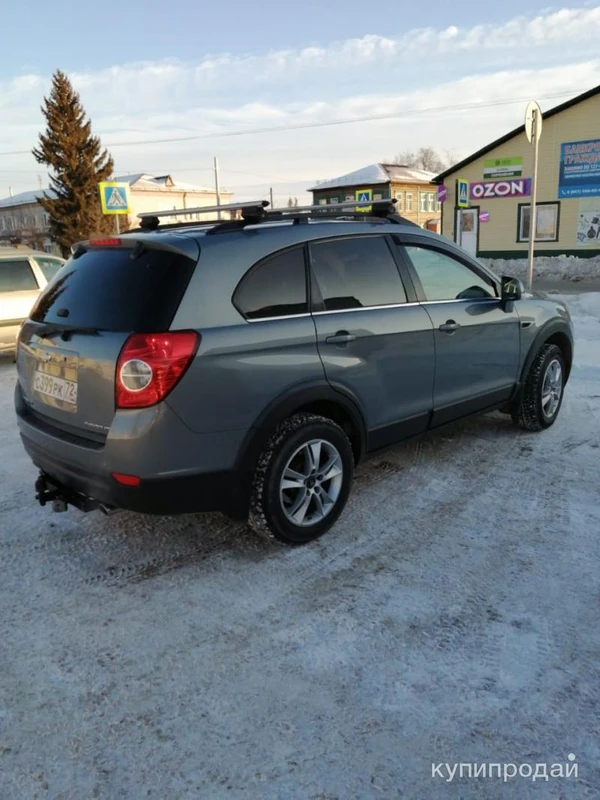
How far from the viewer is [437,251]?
445 cm

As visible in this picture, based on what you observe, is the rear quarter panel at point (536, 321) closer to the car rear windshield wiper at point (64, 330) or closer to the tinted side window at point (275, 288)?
the tinted side window at point (275, 288)

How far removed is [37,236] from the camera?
5641 centimetres

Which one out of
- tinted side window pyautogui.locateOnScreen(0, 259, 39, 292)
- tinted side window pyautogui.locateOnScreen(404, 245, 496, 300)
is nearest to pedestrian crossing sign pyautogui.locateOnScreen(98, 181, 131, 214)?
tinted side window pyautogui.locateOnScreen(0, 259, 39, 292)

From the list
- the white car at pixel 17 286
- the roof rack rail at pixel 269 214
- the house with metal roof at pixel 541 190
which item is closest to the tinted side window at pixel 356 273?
the roof rack rail at pixel 269 214

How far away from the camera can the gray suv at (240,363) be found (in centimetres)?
294

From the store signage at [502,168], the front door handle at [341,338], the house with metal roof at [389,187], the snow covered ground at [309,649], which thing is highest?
the house with metal roof at [389,187]

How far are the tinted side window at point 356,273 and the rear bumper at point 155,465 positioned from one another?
1.08 m

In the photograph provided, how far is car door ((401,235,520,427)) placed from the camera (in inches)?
167

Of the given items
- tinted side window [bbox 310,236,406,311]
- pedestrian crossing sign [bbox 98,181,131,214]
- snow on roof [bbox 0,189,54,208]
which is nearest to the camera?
tinted side window [bbox 310,236,406,311]

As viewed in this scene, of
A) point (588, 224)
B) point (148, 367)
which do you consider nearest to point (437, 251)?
point (148, 367)

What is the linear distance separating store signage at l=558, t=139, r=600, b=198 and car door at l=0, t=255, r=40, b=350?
808 inches

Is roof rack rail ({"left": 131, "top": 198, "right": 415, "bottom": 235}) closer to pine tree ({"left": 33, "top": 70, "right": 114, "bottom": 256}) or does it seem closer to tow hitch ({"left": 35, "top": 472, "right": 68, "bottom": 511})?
tow hitch ({"left": 35, "top": 472, "right": 68, "bottom": 511})

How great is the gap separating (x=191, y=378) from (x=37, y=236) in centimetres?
5993

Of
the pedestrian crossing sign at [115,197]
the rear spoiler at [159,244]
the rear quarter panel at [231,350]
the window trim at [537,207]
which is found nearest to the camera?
the rear quarter panel at [231,350]
